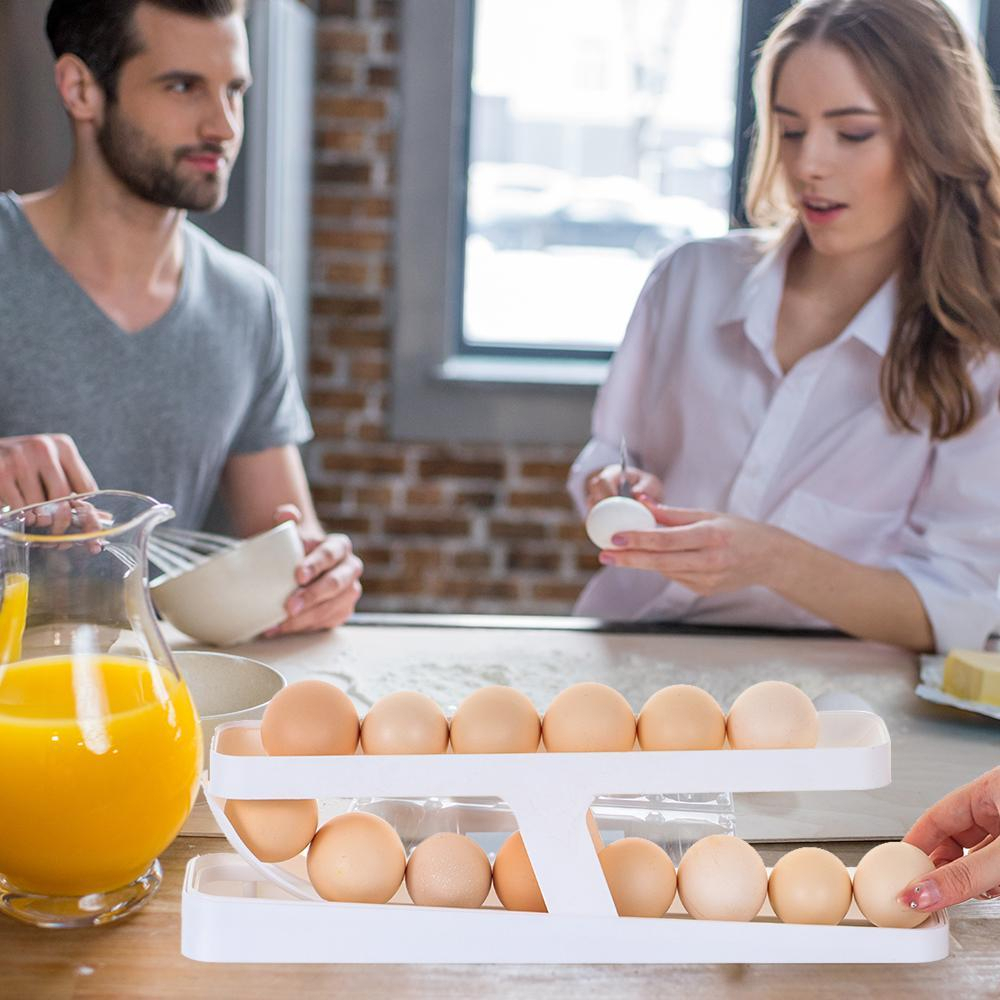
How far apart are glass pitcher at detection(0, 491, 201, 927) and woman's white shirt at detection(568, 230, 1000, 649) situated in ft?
3.16

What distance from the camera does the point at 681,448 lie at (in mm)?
1695

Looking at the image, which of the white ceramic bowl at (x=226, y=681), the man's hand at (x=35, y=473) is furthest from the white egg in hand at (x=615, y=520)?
the man's hand at (x=35, y=473)

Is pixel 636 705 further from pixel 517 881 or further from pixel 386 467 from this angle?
pixel 386 467

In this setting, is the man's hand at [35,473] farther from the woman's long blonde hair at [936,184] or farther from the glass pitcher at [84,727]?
the woman's long blonde hair at [936,184]

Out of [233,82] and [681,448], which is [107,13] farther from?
[681,448]

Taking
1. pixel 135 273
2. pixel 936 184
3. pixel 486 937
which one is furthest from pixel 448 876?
pixel 135 273

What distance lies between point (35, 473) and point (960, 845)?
0.83m

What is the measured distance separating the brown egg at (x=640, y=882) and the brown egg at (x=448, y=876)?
0.22ft

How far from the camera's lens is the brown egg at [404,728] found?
2.06 feet

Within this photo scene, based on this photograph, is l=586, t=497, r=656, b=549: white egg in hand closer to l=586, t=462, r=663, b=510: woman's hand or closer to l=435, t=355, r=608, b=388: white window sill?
l=586, t=462, r=663, b=510: woman's hand

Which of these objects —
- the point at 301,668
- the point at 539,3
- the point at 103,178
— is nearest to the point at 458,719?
the point at 301,668

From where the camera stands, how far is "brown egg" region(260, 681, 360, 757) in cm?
62

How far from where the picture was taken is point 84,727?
2.02 ft

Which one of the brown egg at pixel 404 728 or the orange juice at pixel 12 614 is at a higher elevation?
the orange juice at pixel 12 614
